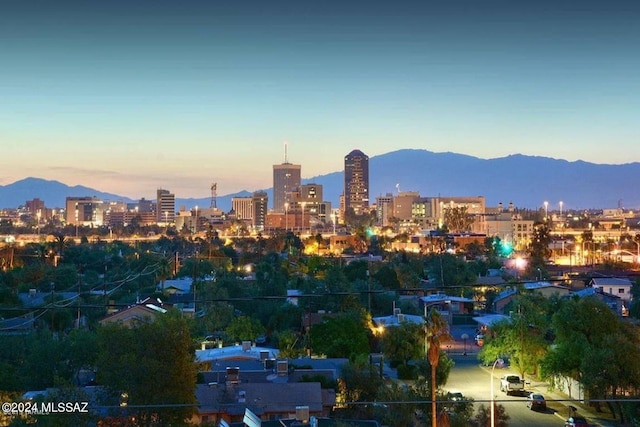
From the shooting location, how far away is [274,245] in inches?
3706

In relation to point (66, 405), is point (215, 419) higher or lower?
lower

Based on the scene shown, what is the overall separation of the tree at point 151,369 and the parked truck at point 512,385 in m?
11.5

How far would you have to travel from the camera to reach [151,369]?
15461 millimetres

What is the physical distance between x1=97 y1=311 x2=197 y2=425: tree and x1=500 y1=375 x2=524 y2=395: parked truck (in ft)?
37.8

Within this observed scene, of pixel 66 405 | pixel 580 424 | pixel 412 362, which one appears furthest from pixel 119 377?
pixel 412 362

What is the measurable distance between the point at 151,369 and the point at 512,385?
12.9 m

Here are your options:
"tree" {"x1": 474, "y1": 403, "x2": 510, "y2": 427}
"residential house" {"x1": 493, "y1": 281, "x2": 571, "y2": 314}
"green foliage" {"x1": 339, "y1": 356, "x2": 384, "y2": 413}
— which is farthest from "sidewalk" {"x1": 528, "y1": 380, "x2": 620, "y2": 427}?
"residential house" {"x1": 493, "y1": 281, "x2": 571, "y2": 314}

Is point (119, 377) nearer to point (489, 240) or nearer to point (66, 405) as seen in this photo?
point (66, 405)

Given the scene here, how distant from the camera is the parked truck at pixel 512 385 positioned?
922 inches

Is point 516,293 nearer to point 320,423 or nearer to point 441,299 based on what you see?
point 441,299

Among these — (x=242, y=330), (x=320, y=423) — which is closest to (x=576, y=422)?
(x=320, y=423)

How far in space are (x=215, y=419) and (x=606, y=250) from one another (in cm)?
7513

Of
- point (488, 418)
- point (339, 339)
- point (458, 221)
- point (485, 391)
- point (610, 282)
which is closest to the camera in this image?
Answer: point (488, 418)

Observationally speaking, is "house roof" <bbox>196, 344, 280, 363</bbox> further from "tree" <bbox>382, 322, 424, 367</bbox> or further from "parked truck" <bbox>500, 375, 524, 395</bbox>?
"parked truck" <bbox>500, 375, 524, 395</bbox>
